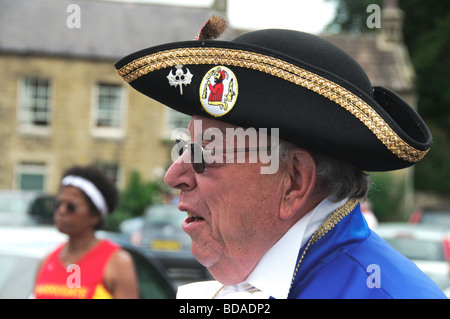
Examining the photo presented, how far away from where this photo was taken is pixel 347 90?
5.69 ft

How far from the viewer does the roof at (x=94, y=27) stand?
24859 millimetres

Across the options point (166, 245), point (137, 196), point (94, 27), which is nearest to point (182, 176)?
point (166, 245)

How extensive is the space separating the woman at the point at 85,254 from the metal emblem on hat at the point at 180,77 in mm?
2226

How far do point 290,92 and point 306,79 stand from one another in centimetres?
6

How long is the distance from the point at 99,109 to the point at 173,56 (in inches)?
942

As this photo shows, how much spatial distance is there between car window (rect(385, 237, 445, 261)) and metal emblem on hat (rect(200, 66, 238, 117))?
7.35 m

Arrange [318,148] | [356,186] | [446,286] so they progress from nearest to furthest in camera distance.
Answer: [318,148]
[356,186]
[446,286]

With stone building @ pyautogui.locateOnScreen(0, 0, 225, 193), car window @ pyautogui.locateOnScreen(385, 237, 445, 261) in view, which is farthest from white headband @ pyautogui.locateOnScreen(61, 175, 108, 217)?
stone building @ pyautogui.locateOnScreen(0, 0, 225, 193)

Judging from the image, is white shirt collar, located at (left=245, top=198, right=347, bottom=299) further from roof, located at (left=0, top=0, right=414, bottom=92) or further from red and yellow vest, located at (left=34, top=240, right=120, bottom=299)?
roof, located at (left=0, top=0, right=414, bottom=92)

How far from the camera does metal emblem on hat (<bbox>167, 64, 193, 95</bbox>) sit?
1.84 metres

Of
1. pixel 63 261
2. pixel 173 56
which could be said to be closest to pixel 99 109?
pixel 63 261

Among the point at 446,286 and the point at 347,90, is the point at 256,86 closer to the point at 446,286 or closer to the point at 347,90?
the point at 347,90

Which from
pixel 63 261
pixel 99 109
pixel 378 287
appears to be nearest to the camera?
pixel 378 287
